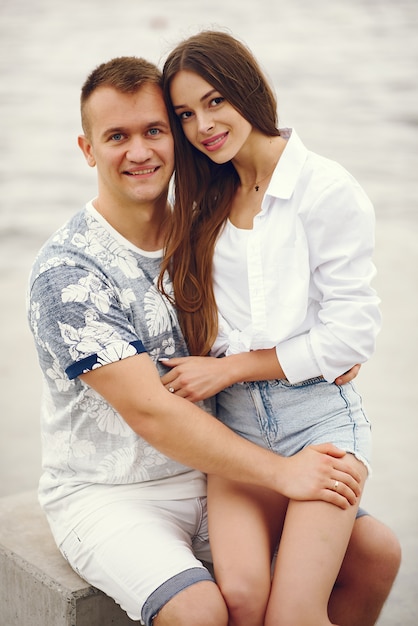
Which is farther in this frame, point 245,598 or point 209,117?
point 209,117

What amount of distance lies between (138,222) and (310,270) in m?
0.45

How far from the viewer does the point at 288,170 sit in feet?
8.00

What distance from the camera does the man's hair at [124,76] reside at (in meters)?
2.46

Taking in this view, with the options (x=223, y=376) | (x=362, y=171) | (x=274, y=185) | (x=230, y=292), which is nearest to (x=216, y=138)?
(x=274, y=185)

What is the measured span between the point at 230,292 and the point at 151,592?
2.47 feet

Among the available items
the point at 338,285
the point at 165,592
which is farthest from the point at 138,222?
the point at 165,592

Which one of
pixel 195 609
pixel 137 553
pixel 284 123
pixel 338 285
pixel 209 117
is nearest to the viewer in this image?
pixel 195 609

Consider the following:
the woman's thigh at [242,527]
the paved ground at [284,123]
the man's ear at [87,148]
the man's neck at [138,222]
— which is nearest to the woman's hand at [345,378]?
the woman's thigh at [242,527]

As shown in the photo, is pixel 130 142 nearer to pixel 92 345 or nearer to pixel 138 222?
pixel 138 222

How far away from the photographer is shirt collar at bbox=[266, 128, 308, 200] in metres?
2.41

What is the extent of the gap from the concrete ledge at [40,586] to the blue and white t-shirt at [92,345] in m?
0.10

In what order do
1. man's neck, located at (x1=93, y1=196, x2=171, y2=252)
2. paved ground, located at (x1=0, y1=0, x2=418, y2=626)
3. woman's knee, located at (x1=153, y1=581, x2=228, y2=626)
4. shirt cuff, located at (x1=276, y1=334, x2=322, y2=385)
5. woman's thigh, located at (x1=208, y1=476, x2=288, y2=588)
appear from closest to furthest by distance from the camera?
woman's knee, located at (x1=153, y1=581, x2=228, y2=626) → woman's thigh, located at (x1=208, y1=476, x2=288, y2=588) → shirt cuff, located at (x1=276, y1=334, x2=322, y2=385) → man's neck, located at (x1=93, y1=196, x2=171, y2=252) → paved ground, located at (x1=0, y1=0, x2=418, y2=626)

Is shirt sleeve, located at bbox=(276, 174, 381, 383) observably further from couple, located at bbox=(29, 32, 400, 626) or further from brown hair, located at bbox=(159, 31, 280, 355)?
brown hair, located at bbox=(159, 31, 280, 355)


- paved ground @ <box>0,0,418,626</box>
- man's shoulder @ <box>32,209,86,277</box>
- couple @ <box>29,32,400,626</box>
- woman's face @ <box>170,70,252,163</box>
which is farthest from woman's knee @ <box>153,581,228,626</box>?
paved ground @ <box>0,0,418,626</box>
